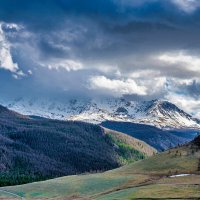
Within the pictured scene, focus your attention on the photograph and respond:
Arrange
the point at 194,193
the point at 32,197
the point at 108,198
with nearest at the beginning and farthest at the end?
the point at 194,193 < the point at 108,198 < the point at 32,197

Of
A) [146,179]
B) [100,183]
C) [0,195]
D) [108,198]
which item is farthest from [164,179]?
[0,195]

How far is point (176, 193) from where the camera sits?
148 meters

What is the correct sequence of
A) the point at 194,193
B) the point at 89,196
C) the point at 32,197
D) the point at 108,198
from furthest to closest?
the point at 32,197, the point at 89,196, the point at 108,198, the point at 194,193

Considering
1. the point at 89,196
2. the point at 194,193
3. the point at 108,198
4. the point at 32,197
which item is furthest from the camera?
the point at 32,197

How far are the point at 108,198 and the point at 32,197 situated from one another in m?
44.9

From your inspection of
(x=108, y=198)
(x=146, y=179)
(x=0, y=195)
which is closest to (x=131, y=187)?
(x=146, y=179)

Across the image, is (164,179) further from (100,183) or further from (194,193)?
(194,193)

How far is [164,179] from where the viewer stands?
192 metres

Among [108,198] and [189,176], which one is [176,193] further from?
[189,176]

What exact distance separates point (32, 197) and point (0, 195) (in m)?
17.4

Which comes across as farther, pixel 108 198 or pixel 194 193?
pixel 108 198

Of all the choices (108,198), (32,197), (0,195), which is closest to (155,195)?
(108,198)

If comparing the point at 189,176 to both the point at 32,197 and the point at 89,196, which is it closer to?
the point at 89,196

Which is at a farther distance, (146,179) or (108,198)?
(146,179)
